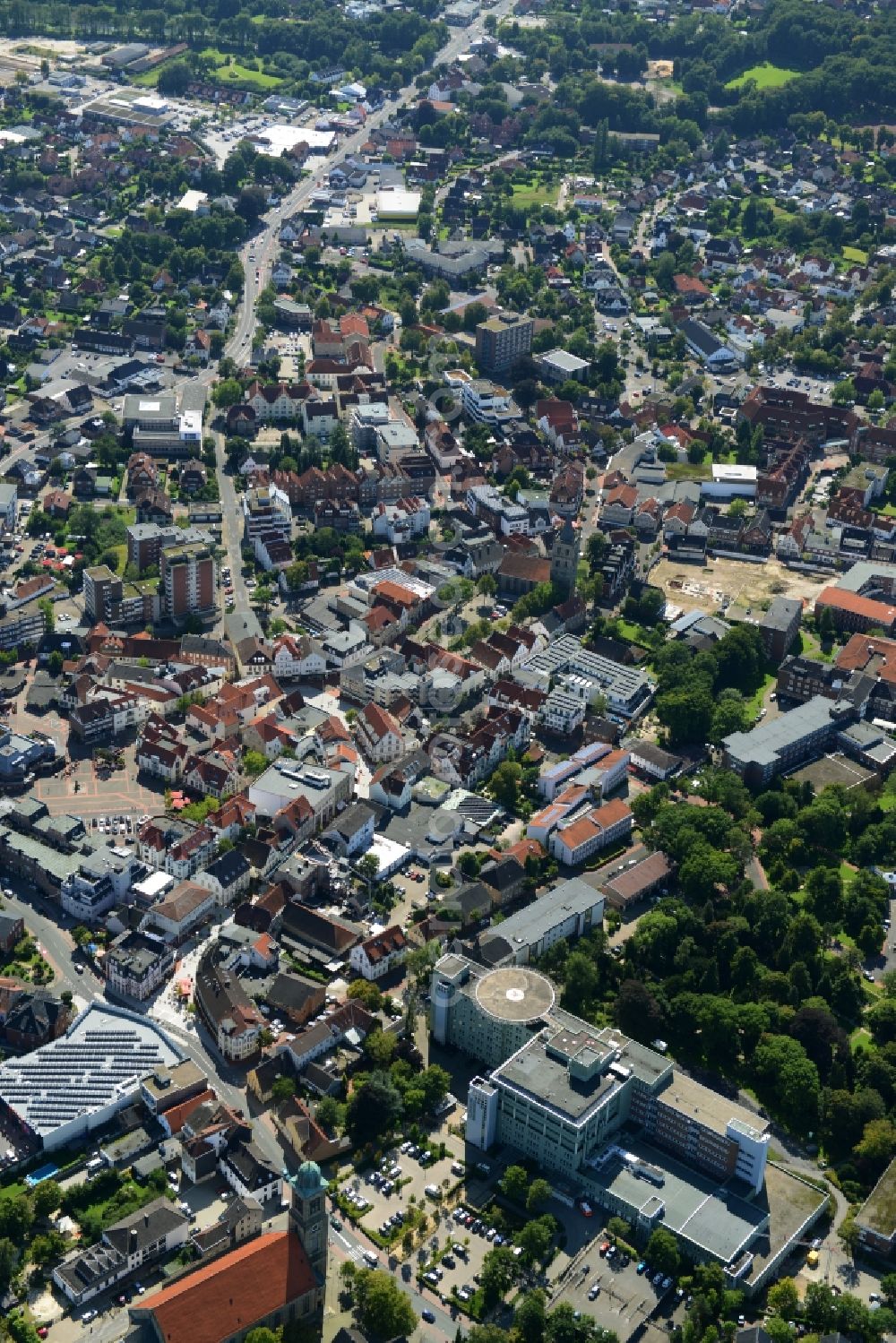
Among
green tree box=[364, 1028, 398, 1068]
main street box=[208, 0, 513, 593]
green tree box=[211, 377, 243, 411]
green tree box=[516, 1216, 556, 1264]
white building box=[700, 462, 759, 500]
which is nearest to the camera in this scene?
green tree box=[516, 1216, 556, 1264]

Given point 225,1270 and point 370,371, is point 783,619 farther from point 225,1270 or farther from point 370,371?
point 225,1270

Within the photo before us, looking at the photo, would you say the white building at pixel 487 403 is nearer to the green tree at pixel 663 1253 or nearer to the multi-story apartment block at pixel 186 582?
the multi-story apartment block at pixel 186 582

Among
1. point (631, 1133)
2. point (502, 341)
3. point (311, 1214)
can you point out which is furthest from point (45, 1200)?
point (502, 341)

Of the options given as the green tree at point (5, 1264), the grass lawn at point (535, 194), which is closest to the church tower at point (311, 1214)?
the green tree at point (5, 1264)

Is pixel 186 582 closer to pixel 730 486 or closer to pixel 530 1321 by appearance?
pixel 730 486

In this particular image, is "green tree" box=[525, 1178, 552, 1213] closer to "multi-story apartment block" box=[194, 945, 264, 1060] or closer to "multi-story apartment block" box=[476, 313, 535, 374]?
"multi-story apartment block" box=[194, 945, 264, 1060]

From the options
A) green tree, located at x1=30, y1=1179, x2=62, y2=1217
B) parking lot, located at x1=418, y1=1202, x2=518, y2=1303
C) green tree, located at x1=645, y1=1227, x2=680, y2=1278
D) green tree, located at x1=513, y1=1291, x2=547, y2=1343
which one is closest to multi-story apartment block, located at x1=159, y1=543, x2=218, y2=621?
green tree, located at x1=30, y1=1179, x2=62, y2=1217

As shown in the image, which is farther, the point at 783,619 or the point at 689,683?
the point at 783,619

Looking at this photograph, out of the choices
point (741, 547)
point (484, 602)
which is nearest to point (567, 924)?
point (484, 602)
